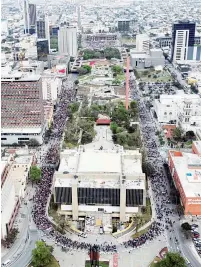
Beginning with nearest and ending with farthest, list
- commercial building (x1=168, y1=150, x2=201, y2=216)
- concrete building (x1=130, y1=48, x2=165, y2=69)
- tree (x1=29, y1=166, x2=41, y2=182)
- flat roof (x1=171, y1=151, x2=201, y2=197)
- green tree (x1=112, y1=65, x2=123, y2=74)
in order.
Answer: commercial building (x1=168, y1=150, x2=201, y2=216)
flat roof (x1=171, y1=151, x2=201, y2=197)
tree (x1=29, y1=166, x2=41, y2=182)
green tree (x1=112, y1=65, x2=123, y2=74)
concrete building (x1=130, y1=48, x2=165, y2=69)

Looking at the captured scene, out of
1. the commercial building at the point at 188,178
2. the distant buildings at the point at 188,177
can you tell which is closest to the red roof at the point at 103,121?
the distant buildings at the point at 188,177

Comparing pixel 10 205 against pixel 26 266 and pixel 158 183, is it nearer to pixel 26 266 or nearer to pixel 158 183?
pixel 26 266

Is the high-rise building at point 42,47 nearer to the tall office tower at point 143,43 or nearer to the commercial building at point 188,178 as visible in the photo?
the tall office tower at point 143,43

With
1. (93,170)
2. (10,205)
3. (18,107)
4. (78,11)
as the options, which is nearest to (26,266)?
(10,205)

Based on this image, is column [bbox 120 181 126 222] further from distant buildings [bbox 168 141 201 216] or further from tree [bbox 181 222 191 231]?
distant buildings [bbox 168 141 201 216]

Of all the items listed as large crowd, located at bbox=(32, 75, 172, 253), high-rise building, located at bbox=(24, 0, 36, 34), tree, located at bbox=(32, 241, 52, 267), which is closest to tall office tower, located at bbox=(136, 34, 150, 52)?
high-rise building, located at bbox=(24, 0, 36, 34)

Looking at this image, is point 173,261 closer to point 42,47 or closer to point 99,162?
point 99,162

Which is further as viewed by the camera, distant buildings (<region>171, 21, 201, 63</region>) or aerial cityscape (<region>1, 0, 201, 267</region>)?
distant buildings (<region>171, 21, 201, 63</region>)
